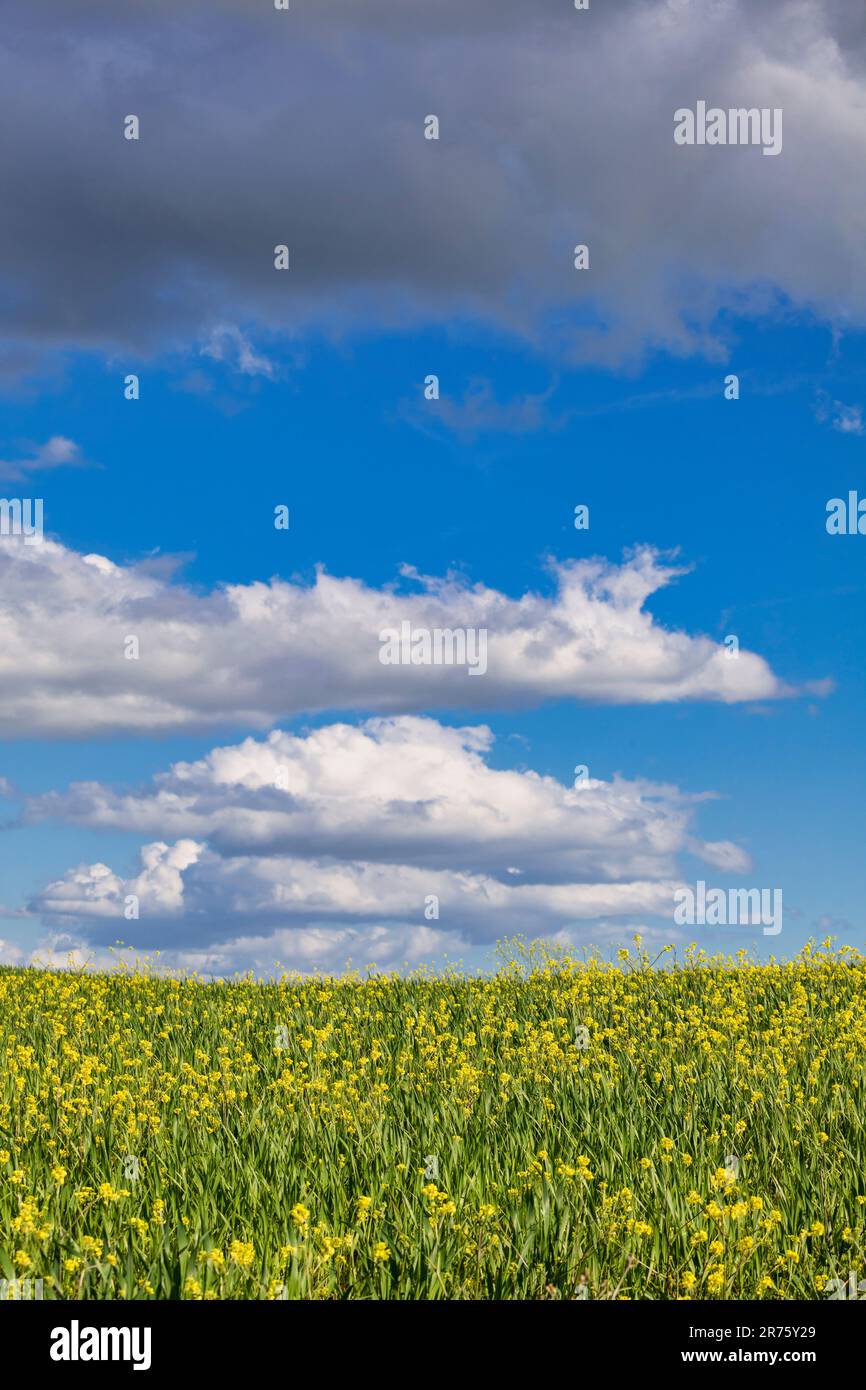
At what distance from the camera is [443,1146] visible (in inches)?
340

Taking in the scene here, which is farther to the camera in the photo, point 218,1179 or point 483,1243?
point 218,1179

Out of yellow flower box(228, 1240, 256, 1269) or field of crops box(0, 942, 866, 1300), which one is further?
field of crops box(0, 942, 866, 1300)

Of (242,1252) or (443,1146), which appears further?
(443,1146)

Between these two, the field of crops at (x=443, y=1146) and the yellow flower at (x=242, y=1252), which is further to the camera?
the field of crops at (x=443, y=1146)

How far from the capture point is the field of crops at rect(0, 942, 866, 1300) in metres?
6.42

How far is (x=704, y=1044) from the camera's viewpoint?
12.2m

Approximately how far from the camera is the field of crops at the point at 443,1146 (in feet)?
21.1
